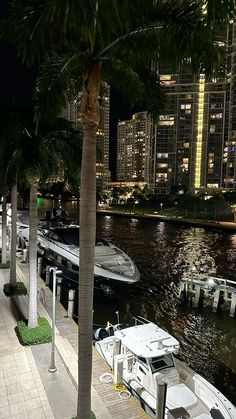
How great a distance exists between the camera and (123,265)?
23047 millimetres

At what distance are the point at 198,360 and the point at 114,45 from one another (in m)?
15.2

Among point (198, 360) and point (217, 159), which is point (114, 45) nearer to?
point (198, 360)

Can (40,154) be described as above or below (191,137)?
below

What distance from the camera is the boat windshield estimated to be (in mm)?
10898

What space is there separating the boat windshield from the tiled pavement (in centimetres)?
360

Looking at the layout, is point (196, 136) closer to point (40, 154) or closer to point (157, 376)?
point (40, 154)

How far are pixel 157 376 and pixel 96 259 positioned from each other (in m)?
13.9

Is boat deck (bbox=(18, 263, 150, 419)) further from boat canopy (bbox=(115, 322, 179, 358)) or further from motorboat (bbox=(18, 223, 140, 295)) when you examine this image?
motorboat (bbox=(18, 223, 140, 295))

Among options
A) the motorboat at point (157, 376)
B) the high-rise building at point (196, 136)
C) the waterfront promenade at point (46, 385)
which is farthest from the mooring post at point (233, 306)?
the high-rise building at point (196, 136)

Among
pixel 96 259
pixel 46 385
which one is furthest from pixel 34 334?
pixel 96 259

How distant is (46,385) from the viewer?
9.95 m

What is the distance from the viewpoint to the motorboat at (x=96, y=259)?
2173cm

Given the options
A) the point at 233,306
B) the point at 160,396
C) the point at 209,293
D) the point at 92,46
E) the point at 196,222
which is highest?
the point at 92,46

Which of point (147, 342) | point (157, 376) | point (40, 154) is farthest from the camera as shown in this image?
point (40, 154)
